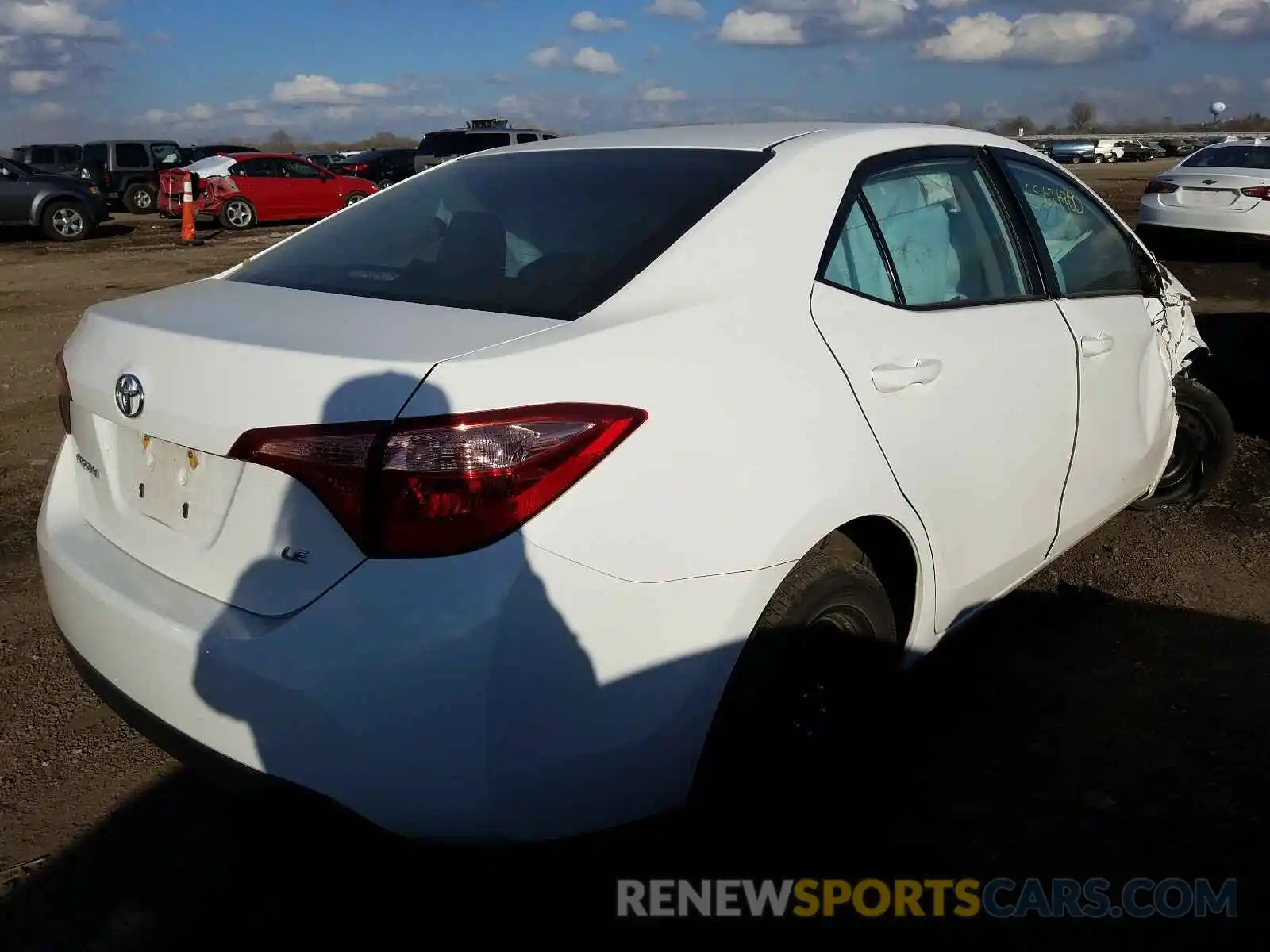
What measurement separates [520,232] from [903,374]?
99cm

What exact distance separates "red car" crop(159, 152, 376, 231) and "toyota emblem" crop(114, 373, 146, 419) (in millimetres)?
18694

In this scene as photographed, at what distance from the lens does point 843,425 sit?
2.26 m

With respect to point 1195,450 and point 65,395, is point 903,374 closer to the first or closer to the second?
point 65,395

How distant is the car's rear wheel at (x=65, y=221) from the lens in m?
18.0

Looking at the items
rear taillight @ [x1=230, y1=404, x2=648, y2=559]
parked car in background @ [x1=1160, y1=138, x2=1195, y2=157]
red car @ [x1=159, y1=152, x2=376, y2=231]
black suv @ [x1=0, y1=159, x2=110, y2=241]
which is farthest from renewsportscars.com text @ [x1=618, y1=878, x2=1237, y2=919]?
parked car in background @ [x1=1160, y1=138, x2=1195, y2=157]

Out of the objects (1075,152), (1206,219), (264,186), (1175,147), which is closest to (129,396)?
(1206,219)

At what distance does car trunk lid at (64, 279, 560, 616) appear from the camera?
1.86m

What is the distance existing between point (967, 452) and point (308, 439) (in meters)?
1.62

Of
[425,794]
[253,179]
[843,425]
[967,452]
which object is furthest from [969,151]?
[253,179]

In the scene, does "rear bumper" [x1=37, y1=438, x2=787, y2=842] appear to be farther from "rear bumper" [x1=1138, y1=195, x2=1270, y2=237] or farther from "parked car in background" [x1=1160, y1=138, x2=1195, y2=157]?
"parked car in background" [x1=1160, y1=138, x2=1195, y2=157]

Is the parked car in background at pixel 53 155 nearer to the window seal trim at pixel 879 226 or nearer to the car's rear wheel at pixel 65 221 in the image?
the car's rear wheel at pixel 65 221

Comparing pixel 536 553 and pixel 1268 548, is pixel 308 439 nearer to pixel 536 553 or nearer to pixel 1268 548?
pixel 536 553

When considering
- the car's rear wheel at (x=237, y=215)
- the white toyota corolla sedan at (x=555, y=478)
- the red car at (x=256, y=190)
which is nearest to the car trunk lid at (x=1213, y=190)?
the white toyota corolla sedan at (x=555, y=478)

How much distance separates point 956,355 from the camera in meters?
2.65
